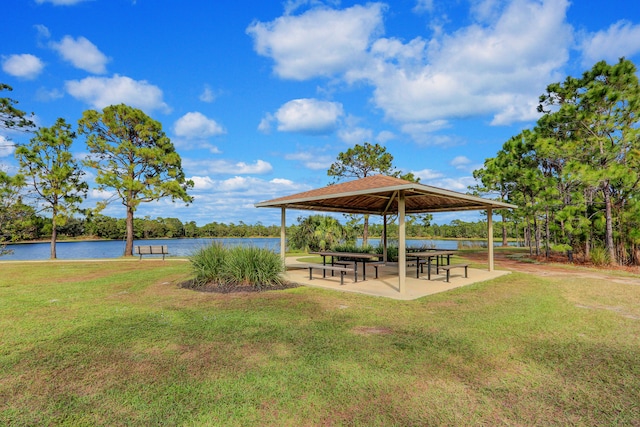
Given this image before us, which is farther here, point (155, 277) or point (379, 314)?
point (155, 277)

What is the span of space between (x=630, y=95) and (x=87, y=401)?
16.7 metres

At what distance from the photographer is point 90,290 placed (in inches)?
273

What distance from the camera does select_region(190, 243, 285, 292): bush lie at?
7.20 m

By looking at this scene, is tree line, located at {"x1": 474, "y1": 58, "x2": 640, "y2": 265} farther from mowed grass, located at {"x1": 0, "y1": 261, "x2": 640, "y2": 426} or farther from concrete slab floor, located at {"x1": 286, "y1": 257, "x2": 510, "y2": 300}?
mowed grass, located at {"x1": 0, "y1": 261, "x2": 640, "y2": 426}

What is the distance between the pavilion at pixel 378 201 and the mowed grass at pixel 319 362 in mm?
2540

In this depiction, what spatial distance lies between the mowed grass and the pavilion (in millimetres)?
2540

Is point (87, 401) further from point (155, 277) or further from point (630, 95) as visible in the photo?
point (630, 95)

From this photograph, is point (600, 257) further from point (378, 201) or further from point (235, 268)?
point (235, 268)

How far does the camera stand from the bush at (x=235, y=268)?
7199 mm

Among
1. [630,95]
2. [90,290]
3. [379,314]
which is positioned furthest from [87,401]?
[630,95]

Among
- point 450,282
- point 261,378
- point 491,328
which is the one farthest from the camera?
point 450,282

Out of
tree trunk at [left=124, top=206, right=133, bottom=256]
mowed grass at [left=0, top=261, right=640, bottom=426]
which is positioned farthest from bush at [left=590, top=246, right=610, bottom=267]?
tree trunk at [left=124, top=206, right=133, bottom=256]

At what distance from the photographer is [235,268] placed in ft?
23.7

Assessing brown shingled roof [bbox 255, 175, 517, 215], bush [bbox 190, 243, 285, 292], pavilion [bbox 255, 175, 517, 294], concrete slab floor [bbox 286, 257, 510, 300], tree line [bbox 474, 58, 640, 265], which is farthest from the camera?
tree line [bbox 474, 58, 640, 265]
